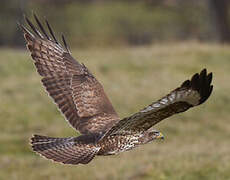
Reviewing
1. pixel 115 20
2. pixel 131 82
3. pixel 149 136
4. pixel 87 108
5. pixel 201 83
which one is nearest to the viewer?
pixel 201 83

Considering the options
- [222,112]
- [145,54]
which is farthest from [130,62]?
[222,112]

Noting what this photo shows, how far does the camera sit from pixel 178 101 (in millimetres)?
6832

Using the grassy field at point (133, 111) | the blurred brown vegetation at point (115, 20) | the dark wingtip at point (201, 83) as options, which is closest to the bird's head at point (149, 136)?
the dark wingtip at point (201, 83)

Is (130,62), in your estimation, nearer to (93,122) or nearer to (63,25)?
(93,122)

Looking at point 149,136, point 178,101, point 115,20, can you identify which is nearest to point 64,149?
point 149,136

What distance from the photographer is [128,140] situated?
311 inches

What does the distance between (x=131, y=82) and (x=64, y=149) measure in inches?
508

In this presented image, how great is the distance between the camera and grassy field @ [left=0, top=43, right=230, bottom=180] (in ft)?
36.6

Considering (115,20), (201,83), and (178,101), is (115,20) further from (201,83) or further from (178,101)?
(201,83)

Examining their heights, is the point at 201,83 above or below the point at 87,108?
above

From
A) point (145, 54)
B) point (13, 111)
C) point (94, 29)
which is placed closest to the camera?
point (13, 111)

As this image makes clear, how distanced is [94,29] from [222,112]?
24.1 metres

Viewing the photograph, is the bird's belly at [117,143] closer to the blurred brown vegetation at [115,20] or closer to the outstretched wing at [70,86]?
the outstretched wing at [70,86]

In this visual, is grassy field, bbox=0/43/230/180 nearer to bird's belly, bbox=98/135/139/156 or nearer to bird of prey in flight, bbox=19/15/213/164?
bird of prey in flight, bbox=19/15/213/164
